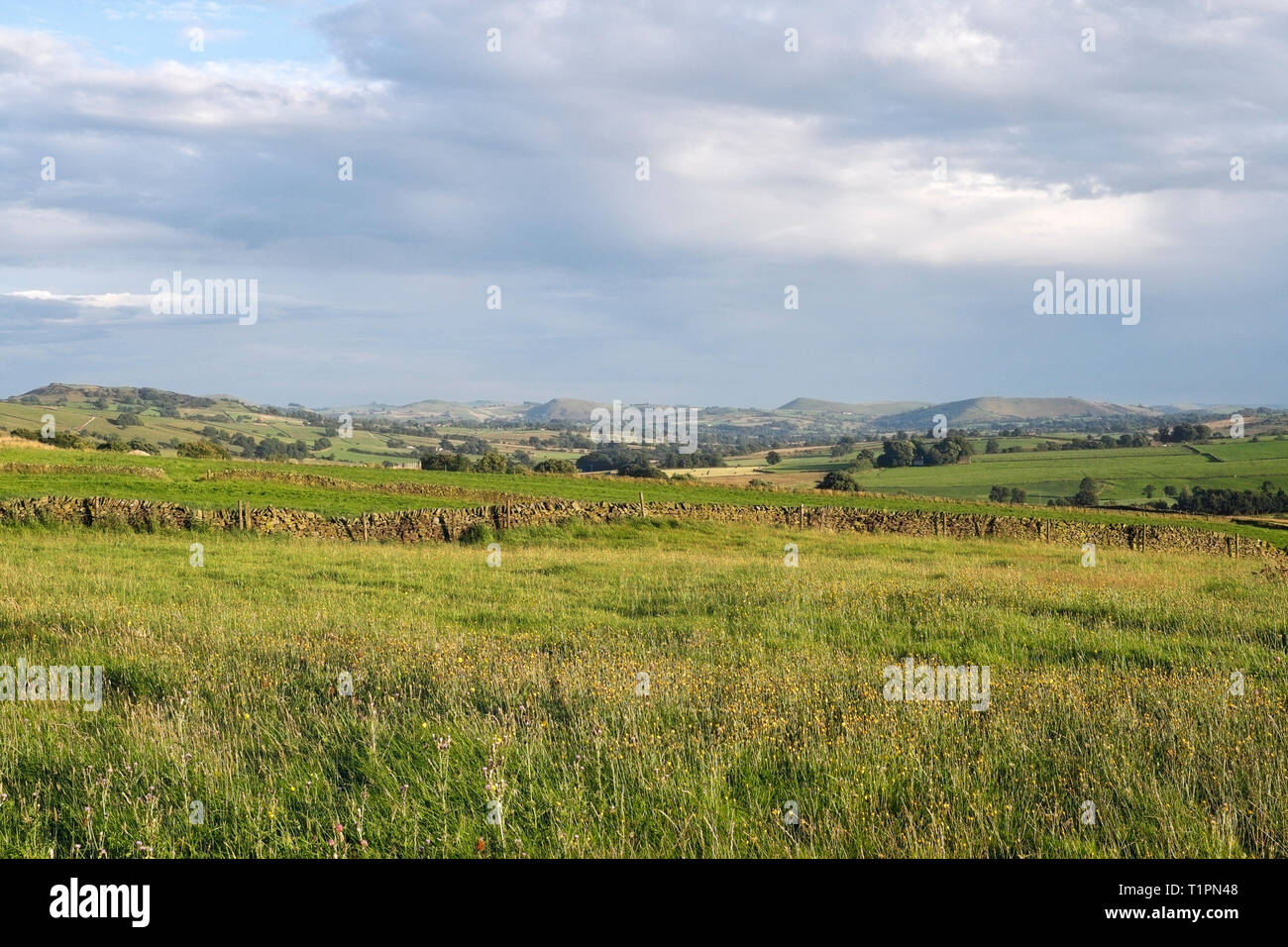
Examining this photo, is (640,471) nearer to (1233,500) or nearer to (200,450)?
(200,450)

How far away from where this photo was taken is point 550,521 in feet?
121

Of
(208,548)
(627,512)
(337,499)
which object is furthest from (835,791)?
(337,499)

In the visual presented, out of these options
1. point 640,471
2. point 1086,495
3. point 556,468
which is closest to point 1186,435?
point 1086,495

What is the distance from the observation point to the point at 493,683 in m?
8.12

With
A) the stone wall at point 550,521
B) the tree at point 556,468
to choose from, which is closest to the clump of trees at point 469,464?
the tree at point 556,468

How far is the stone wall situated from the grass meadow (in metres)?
17.2

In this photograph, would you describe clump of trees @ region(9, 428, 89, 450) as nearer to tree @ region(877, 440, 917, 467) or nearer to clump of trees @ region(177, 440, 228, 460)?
clump of trees @ region(177, 440, 228, 460)

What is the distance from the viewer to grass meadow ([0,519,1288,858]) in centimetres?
493

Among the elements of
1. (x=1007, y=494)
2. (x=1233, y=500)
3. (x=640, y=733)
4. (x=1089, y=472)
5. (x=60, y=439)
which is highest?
(x=60, y=439)

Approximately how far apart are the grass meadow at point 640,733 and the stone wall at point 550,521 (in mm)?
17242

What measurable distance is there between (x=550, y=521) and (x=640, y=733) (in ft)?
101

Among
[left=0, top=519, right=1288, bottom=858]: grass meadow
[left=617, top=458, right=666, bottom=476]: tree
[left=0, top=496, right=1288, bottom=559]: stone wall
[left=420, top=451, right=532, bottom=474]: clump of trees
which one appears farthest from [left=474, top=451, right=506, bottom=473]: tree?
[left=0, top=519, right=1288, bottom=858]: grass meadow
